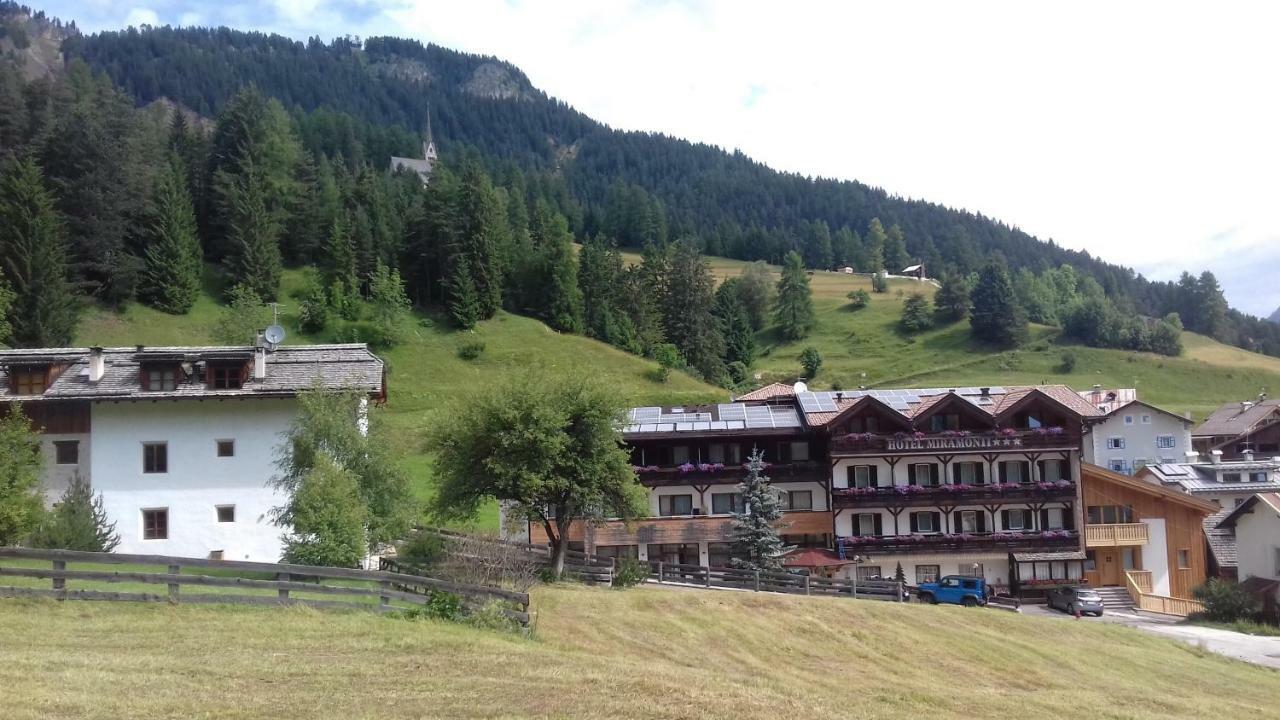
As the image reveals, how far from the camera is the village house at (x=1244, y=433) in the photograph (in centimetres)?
8344

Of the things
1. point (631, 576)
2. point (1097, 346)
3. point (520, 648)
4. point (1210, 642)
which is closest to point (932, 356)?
point (1097, 346)

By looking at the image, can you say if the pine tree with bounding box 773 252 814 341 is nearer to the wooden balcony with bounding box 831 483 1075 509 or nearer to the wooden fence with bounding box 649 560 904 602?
the wooden balcony with bounding box 831 483 1075 509

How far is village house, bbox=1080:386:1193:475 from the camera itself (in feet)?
252

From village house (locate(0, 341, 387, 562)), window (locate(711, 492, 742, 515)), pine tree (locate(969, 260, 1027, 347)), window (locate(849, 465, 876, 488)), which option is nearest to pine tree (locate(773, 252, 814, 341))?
pine tree (locate(969, 260, 1027, 347))

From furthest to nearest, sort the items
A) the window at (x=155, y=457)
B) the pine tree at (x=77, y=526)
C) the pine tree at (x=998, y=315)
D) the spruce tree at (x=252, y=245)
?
the pine tree at (x=998, y=315) < the spruce tree at (x=252, y=245) < the window at (x=155, y=457) < the pine tree at (x=77, y=526)

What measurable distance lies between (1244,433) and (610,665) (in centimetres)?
8324

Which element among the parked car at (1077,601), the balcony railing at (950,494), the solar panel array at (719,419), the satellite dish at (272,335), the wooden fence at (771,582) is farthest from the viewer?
the solar panel array at (719,419)

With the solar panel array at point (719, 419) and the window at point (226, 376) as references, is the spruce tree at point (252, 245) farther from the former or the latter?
the window at point (226, 376)

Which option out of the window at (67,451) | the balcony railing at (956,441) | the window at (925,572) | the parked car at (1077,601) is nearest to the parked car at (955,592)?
the parked car at (1077,601)

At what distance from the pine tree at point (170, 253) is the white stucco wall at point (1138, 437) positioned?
7462 centimetres

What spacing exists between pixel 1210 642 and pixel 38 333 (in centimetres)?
7205

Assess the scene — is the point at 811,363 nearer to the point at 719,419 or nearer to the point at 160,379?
the point at 719,419

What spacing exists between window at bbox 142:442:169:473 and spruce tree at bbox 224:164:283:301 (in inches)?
2011

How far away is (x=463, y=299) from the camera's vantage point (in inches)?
3617
